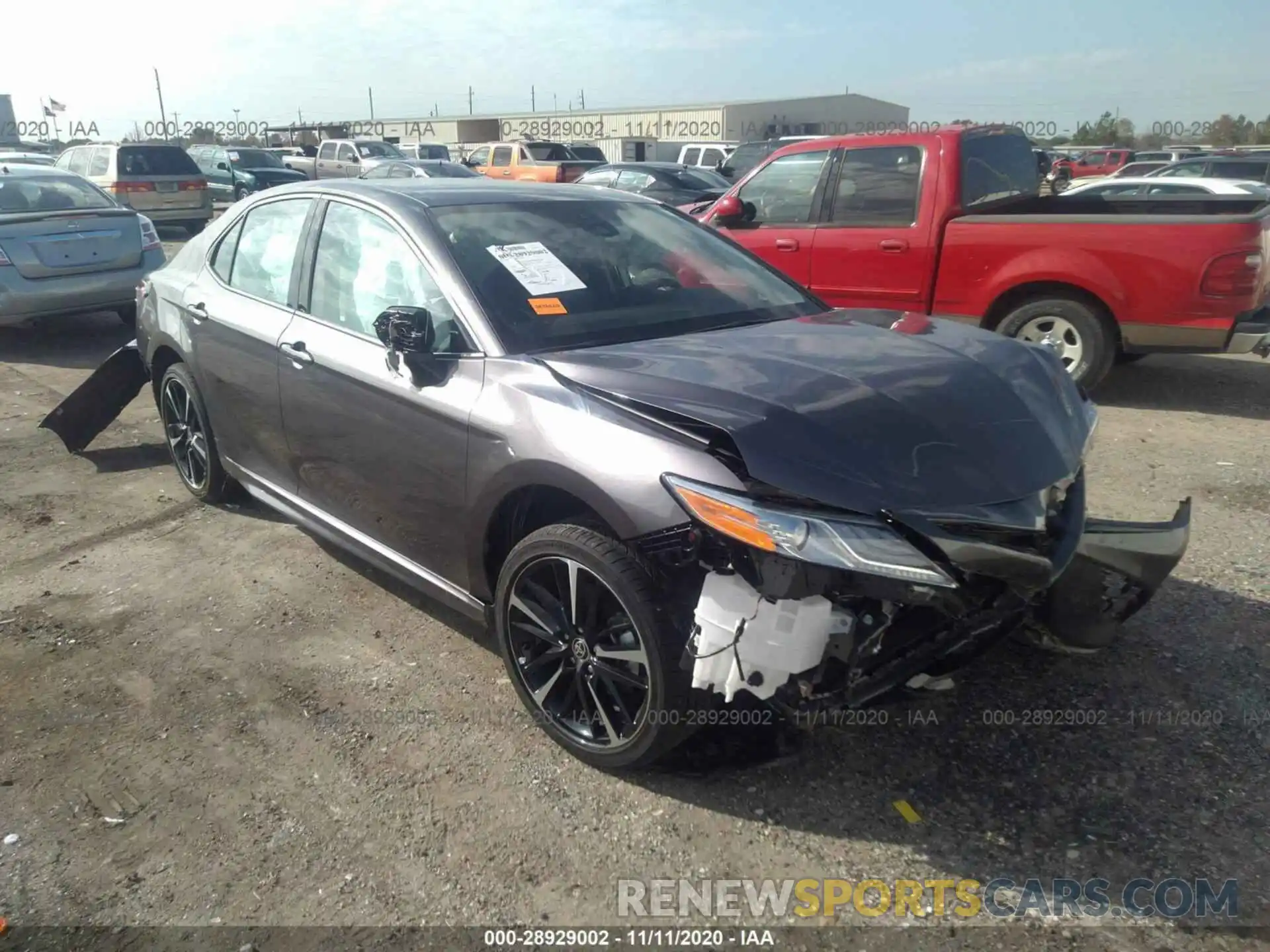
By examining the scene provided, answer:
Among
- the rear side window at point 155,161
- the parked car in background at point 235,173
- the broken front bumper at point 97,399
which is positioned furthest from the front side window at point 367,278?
the parked car in background at point 235,173

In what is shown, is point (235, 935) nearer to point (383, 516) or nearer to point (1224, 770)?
point (383, 516)

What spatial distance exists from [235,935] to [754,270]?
3.02 metres

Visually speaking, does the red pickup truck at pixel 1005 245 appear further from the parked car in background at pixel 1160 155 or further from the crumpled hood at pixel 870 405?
the parked car in background at pixel 1160 155

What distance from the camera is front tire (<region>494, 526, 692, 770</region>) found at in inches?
101

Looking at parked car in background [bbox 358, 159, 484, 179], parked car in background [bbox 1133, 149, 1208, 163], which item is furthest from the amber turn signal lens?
parked car in background [bbox 1133, 149, 1208, 163]

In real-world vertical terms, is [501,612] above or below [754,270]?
below

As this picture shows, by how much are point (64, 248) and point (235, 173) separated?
57.0 ft

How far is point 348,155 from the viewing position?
2544cm

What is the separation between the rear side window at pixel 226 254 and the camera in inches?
177

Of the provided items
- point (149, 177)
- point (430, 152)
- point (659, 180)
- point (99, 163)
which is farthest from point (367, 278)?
point (430, 152)

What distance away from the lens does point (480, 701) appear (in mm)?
3293

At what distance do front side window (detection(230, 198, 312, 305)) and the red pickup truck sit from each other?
4.23 metres

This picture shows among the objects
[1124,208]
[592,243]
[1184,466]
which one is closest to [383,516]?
[592,243]

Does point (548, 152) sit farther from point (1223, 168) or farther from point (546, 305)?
point (546, 305)
